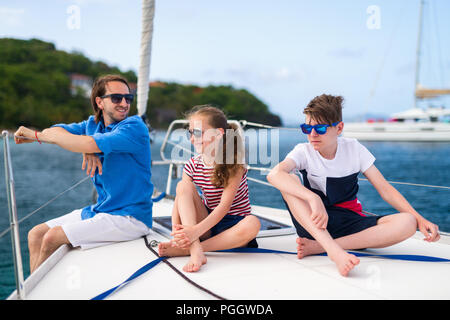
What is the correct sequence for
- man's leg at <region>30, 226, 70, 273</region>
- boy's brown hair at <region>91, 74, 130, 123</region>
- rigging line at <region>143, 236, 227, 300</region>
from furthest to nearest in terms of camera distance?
boy's brown hair at <region>91, 74, 130, 123</region> → man's leg at <region>30, 226, 70, 273</region> → rigging line at <region>143, 236, 227, 300</region>

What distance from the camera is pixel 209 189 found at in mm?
2260

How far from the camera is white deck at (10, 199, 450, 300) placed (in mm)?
1669

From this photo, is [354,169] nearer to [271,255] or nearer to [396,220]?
[396,220]

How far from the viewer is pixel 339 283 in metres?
1.76

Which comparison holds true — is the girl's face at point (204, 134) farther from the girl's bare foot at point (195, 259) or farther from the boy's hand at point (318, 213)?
the boy's hand at point (318, 213)

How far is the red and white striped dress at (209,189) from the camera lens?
7.41ft

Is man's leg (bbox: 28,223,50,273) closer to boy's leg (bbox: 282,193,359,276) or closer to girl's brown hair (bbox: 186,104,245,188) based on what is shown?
girl's brown hair (bbox: 186,104,245,188)

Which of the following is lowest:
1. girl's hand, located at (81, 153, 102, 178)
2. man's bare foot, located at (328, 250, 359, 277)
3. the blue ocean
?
the blue ocean

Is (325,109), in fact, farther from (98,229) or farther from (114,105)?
(98,229)

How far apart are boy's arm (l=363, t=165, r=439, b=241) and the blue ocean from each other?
0.72 meters

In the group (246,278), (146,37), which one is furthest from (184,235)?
(146,37)

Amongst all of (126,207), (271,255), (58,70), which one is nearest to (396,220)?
(271,255)

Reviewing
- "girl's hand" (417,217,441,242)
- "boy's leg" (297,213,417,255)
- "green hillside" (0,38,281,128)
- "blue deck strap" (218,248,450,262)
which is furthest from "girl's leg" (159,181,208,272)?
"green hillside" (0,38,281,128)
